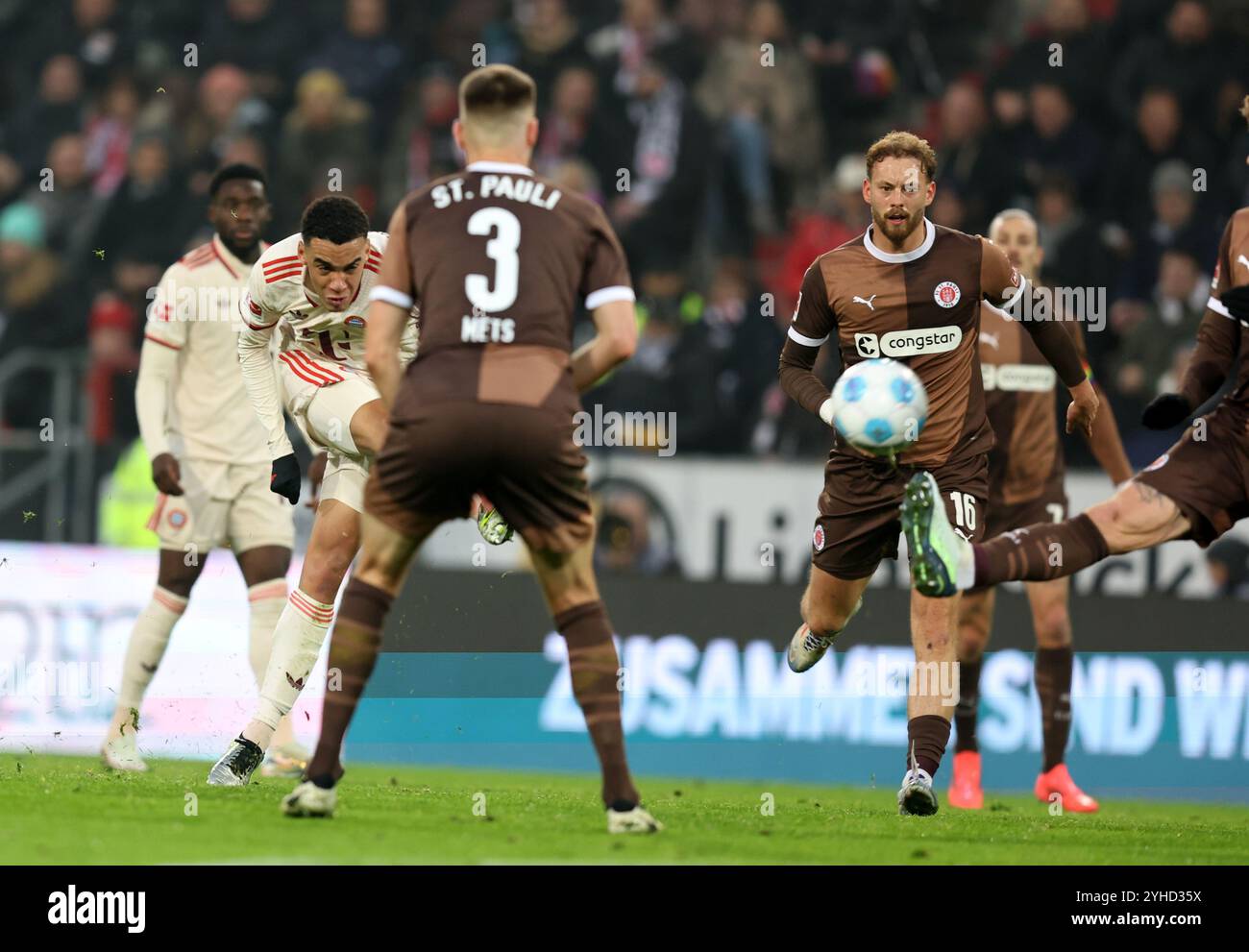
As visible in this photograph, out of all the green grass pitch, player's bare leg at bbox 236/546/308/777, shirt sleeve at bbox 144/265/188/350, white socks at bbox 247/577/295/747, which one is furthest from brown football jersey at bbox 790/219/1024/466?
shirt sleeve at bbox 144/265/188/350

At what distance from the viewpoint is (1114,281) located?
14.3 metres

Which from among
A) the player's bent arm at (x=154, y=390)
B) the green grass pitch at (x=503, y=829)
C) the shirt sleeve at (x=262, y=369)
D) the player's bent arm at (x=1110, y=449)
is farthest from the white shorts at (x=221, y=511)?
the player's bent arm at (x=1110, y=449)

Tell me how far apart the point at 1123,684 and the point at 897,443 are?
536cm

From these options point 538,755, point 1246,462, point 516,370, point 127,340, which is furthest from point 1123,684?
point 127,340

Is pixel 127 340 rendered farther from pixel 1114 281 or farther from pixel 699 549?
pixel 1114 281

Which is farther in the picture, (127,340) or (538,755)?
(127,340)

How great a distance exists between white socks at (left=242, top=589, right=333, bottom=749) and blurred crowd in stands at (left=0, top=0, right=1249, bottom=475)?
20.4 ft

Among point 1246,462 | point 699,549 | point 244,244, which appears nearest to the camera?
point 1246,462

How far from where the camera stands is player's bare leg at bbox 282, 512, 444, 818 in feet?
19.9

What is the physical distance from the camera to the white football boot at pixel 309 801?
6.23m

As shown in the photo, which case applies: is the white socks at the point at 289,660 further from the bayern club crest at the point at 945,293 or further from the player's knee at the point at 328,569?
the bayern club crest at the point at 945,293

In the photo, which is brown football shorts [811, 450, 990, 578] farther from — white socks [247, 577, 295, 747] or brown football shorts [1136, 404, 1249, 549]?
white socks [247, 577, 295, 747]

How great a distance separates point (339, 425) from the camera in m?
7.80

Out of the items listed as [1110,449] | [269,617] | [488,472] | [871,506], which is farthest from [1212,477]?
[269,617]
